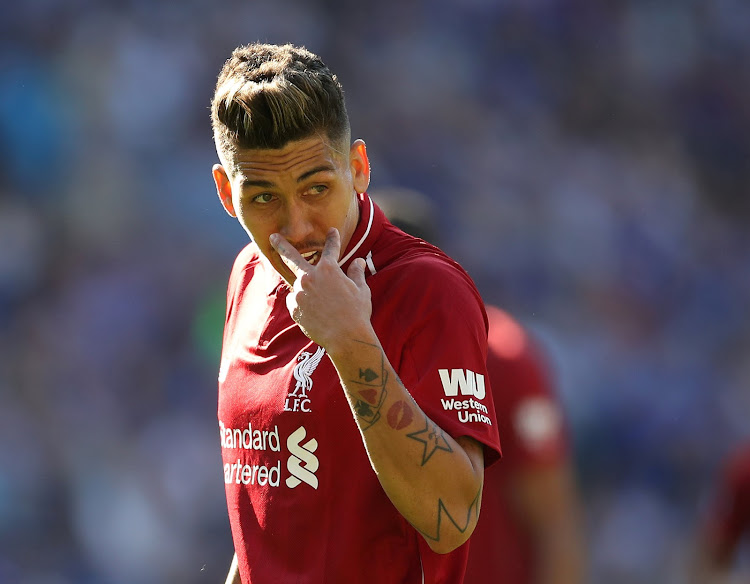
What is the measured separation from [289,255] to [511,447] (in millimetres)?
1325

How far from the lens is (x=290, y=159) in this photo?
6.06ft

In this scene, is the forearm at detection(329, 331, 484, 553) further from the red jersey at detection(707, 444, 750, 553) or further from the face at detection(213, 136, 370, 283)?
the red jersey at detection(707, 444, 750, 553)

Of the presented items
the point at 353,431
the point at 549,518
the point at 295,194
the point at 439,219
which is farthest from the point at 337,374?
the point at 439,219

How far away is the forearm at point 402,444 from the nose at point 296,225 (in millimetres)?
300

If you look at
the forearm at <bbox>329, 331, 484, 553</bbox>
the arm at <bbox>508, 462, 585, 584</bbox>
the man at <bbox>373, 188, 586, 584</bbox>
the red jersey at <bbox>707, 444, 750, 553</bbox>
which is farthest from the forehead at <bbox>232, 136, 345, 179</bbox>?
the red jersey at <bbox>707, 444, 750, 553</bbox>

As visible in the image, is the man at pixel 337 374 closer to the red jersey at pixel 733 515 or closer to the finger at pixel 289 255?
the finger at pixel 289 255

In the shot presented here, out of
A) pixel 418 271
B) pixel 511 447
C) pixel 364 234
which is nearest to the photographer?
pixel 418 271

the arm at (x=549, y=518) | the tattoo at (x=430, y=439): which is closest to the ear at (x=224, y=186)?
the tattoo at (x=430, y=439)

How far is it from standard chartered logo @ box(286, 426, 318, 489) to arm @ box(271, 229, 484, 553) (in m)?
0.23

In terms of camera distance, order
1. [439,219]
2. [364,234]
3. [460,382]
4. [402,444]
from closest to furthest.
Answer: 1. [402,444]
2. [460,382]
3. [364,234]
4. [439,219]

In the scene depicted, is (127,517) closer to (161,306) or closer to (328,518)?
(161,306)

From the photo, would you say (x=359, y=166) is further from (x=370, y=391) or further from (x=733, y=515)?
(x=733, y=515)

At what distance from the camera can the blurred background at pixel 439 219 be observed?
5035 mm

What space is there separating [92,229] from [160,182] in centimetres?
43
